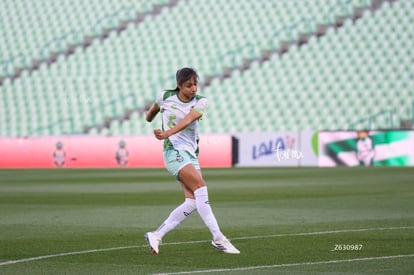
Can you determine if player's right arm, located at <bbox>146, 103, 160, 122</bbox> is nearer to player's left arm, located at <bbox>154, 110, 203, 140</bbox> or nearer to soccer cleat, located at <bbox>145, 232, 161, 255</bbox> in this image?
player's left arm, located at <bbox>154, 110, 203, 140</bbox>

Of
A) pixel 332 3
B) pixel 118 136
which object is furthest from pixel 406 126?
pixel 118 136

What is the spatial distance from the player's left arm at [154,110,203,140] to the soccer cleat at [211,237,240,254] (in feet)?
3.69

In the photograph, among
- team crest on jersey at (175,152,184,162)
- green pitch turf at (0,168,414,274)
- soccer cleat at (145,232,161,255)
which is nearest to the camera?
green pitch turf at (0,168,414,274)

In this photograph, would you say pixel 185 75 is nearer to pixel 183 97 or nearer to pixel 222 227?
pixel 183 97

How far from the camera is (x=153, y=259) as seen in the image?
8.91 meters

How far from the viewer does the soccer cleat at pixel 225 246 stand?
9.23 metres

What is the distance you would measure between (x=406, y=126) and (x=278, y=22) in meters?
7.62

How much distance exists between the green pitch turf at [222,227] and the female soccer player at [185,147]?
0.27m

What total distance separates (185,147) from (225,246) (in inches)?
40.9

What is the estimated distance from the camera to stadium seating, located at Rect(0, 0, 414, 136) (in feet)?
117

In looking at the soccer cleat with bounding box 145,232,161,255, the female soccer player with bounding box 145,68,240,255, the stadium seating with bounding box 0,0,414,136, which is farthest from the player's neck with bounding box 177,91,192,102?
the stadium seating with bounding box 0,0,414,136

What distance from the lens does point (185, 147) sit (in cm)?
955

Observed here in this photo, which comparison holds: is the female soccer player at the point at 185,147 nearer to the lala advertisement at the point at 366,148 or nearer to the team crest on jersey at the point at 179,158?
the team crest on jersey at the point at 179,158

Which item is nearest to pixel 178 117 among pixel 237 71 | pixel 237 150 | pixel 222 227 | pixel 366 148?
pixel 222 227
